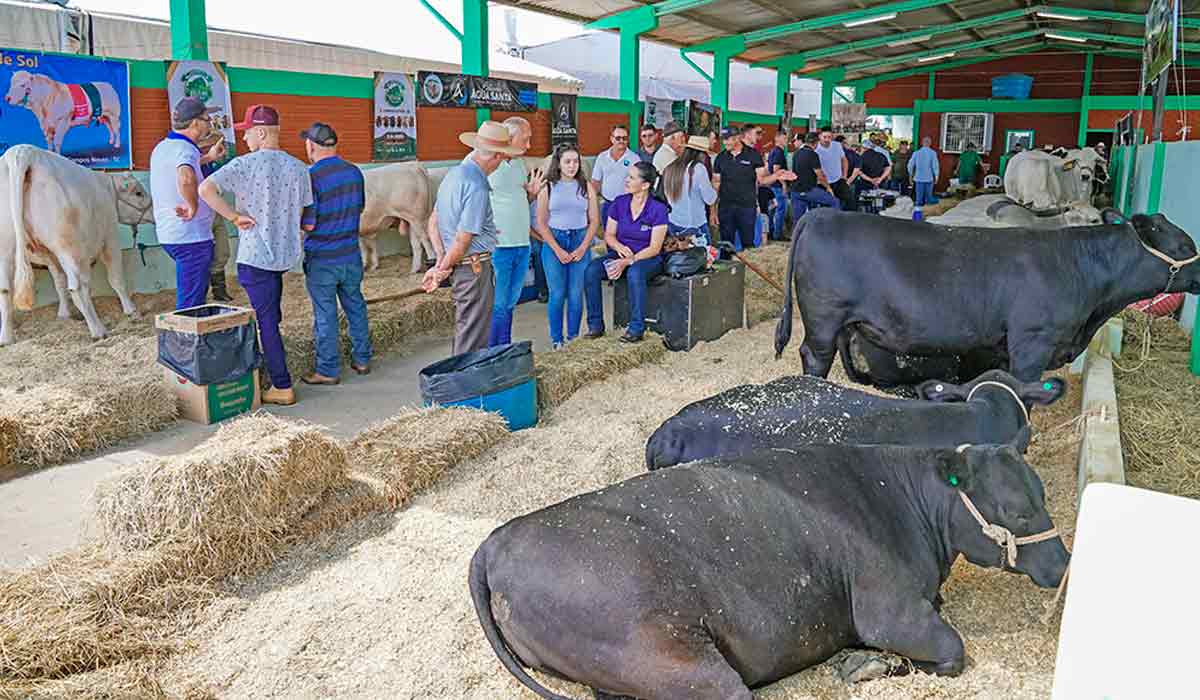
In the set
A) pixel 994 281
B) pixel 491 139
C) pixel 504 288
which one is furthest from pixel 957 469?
pixel 504 288

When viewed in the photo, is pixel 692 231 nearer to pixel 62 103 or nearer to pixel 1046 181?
pixel 62 103

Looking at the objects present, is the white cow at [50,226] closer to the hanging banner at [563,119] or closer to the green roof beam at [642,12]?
the hanging banner at [563,119]

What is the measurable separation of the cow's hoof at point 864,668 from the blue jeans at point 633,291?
4251 mm

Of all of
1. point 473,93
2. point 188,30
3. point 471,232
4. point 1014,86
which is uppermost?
point 1014,86

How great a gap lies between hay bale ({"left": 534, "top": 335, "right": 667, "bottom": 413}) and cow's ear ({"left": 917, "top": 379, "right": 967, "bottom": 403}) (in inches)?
89.6

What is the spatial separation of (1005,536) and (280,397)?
4497 mm

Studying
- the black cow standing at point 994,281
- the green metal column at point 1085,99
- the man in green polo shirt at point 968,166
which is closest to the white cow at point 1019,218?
the black cow standing at point 994,281

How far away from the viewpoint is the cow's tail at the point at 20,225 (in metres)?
6.29

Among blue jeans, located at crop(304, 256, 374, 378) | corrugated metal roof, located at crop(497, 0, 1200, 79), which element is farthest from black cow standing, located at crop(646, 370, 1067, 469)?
corrugated metal roof, located at crop(497, 0, 1200, 79)

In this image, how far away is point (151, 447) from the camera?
517cm

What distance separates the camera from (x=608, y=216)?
7176 millimetres

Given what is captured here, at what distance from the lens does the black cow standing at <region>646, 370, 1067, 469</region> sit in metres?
3.77

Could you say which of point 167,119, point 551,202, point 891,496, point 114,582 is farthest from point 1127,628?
point 167,119

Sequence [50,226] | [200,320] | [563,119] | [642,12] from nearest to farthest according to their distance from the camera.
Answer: [200,320], [50,226], [563,119], [642,12]
